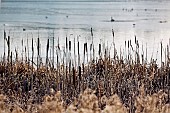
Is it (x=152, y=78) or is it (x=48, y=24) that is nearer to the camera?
(x=152, y=78)

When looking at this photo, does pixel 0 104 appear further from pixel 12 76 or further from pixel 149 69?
pixel 149 69

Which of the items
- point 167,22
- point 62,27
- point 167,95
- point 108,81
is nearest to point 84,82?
point 108,81

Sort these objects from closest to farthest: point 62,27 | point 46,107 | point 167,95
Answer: point 46,107, point 167,95, point 62,27

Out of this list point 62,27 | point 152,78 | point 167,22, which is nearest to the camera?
point 152,78

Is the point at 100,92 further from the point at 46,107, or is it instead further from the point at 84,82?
the point at 46,107

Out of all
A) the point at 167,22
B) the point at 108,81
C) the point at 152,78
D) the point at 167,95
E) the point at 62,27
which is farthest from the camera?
the point at 167,22

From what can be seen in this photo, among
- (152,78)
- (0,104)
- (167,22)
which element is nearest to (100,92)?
(152,78)

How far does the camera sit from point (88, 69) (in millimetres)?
9352

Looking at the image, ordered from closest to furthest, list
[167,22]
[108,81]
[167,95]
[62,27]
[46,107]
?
[46,107], [167,95], [108,81], [62,27], [167,22]

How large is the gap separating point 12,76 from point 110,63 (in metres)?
1.62

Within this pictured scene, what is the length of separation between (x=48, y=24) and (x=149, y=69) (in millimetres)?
17595

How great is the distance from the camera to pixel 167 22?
27609 millimetres

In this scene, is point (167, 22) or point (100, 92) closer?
point (100, 92)

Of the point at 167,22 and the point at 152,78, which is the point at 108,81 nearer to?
the point at 152,78
